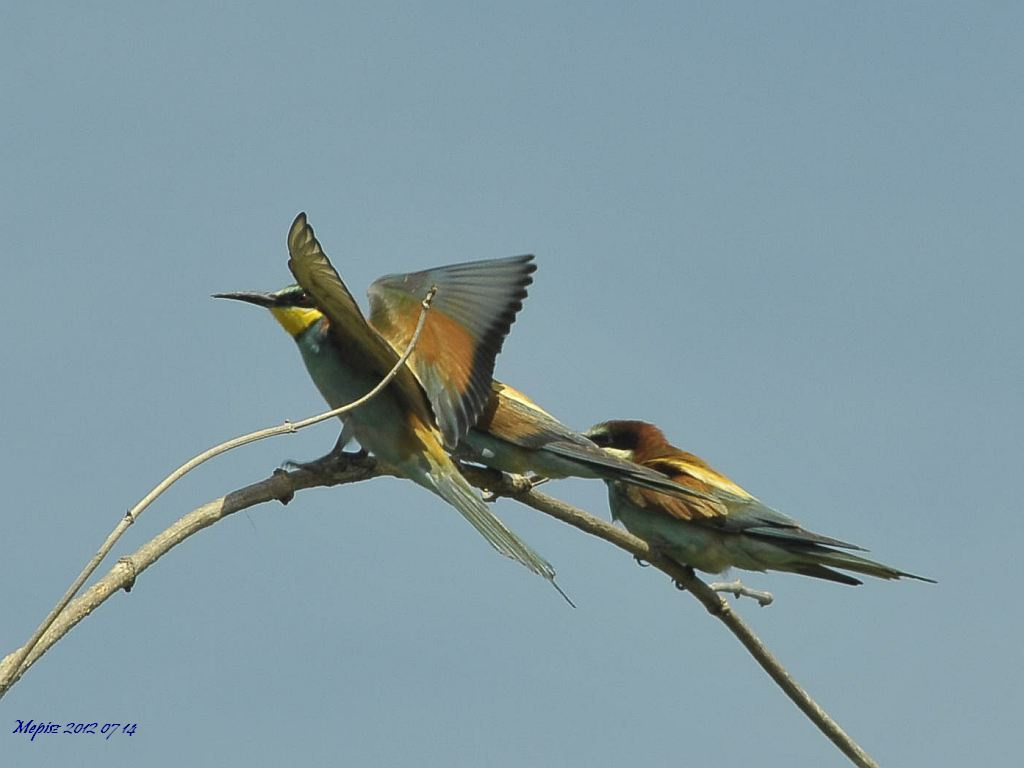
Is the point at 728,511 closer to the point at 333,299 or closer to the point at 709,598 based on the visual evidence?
the point at 709,598

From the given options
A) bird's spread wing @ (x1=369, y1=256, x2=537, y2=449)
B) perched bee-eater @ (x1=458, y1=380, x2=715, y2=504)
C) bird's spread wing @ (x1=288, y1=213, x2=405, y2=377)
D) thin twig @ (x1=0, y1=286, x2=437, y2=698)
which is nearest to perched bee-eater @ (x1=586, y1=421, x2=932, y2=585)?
perched bee-eater @ (x1=458, y1=380, x2=715, y2=504)

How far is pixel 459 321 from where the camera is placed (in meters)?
3.57

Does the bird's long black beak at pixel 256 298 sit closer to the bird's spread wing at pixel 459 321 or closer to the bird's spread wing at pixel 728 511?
the bird's spread wing at pixel 459 321

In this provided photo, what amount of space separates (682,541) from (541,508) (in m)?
1.05

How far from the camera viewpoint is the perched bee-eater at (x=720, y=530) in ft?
13.8

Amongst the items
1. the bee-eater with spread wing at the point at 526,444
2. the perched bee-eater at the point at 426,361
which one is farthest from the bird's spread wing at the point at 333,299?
the bee-eater with spread wing at the point at 526,444

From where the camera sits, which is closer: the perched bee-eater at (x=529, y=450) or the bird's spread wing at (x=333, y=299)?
the bird's spread wing at (x=333, y=299)

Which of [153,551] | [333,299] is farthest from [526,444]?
[153,551]

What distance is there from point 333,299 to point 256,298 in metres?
0.45

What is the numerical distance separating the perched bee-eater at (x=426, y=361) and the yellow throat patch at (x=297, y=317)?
0.03 metres

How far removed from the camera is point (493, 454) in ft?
12.9

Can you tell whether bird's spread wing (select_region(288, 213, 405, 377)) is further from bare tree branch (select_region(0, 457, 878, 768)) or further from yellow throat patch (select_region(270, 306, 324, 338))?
bare tree branch (select_region(0, 457, 878, 768))

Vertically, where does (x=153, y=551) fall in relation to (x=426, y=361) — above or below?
below

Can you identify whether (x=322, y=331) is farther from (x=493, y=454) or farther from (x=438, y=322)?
(x=493, y=454)
